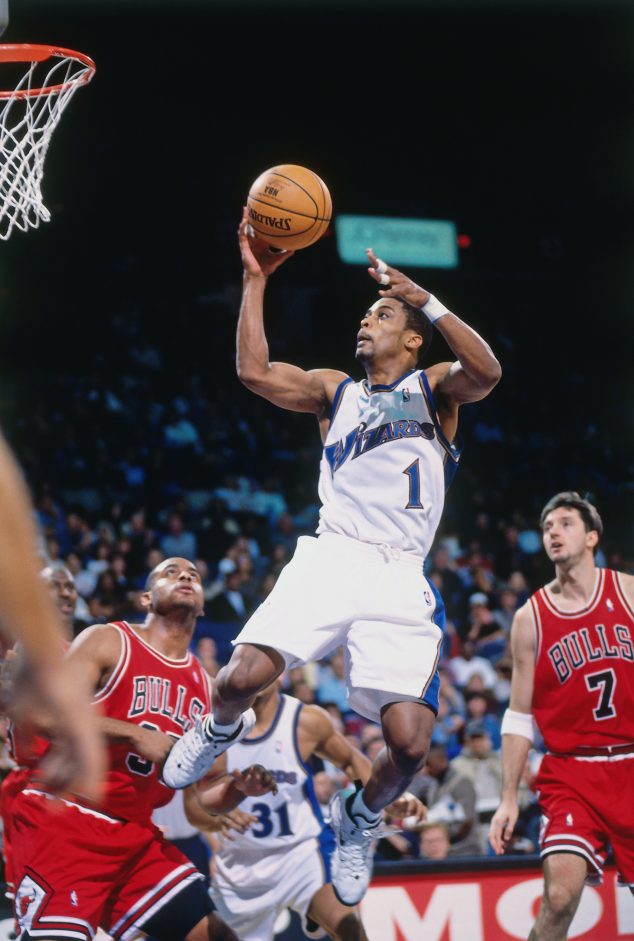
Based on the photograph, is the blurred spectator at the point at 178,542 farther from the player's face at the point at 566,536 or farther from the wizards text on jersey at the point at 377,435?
the wizards text on jersey at the point at 377,435

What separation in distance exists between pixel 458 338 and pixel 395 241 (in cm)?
1521

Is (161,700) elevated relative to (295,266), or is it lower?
lower

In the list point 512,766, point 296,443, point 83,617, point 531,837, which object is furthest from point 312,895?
point 296,443

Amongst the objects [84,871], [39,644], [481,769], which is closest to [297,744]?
[84,871]

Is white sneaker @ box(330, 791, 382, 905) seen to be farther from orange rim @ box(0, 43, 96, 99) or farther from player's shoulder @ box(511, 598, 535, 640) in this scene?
orange rim @ box(0, 43, 96, 99)

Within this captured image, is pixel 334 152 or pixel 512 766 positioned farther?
pixel 334 152

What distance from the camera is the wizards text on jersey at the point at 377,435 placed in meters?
4.80

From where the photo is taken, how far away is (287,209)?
4.79 m

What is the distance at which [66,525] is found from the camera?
1252 cm

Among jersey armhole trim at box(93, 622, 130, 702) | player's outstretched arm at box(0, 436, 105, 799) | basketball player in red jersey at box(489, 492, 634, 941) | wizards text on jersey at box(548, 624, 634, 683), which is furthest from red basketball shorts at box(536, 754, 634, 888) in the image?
player's outstretched arm at box(0, 436, 105, 799)

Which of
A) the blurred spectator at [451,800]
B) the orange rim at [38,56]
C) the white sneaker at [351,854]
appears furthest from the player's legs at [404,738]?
the blurred spectator at [451,800]

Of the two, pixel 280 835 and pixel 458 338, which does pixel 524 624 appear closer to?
pixel 458 338

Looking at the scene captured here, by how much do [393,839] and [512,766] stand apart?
295cm

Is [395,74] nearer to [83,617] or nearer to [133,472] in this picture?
[133,472]
